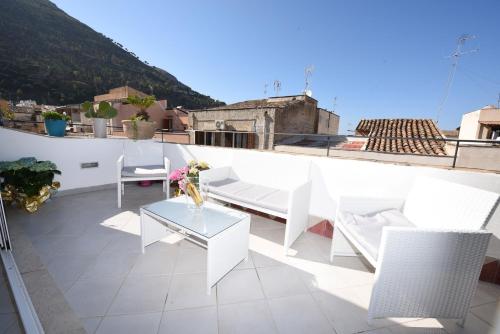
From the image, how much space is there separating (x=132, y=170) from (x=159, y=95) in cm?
2642

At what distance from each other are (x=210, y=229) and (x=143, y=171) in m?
2.34

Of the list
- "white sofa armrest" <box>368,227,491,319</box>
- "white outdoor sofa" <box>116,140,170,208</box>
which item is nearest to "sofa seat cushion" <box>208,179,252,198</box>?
"white outdoor sofa" <box>116,140,170,208</box>

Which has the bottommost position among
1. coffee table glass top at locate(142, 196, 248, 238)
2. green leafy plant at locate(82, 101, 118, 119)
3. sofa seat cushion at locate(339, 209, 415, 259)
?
coffee table glass top at locate(142, 196, 248, 238)

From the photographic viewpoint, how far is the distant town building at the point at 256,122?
9.95 metres

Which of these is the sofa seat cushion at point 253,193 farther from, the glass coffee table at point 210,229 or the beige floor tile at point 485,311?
the beige floor tile at point 485,311

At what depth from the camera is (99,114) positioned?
372cm

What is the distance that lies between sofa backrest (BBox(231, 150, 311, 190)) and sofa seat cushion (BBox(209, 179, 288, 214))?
0.35 ft

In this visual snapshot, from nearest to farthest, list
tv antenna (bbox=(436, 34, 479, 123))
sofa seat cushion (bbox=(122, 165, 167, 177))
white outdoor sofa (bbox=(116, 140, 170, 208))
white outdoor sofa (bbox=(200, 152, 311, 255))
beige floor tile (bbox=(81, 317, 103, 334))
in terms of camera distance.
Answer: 1. beige floor tile (bbox=(81, 317, 103, 334))
2. white outdoor sofa (bbox=(200, 152, 311, 255))
3. sofa seat cushion (bbox=(122, 165, 167, 177))
4. white outdoor sofa (bbox=(116, 140, 170, 208))
5. tv antenna (bbox=(436, 34, 479, 123))

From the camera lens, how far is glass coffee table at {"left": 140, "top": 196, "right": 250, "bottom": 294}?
5.04ft

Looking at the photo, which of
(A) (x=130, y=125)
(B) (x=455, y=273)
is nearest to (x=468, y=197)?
(B) (x=455, y=273)

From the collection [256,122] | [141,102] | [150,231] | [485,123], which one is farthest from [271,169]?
[485,123]

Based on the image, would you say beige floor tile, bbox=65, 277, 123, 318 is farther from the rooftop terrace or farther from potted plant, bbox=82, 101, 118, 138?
potted plant, bbox=82, 101, 118, 138

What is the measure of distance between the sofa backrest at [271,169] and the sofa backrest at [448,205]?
1.07 m

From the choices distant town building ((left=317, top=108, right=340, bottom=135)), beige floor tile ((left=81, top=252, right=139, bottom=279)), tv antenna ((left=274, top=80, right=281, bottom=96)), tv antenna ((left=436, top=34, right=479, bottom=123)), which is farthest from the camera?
distant town building ((left=317, top=108, right=340, bottom=135))
